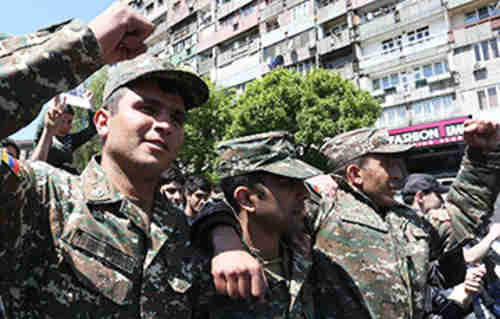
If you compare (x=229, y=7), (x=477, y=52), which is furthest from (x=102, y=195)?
(x=229, y=7)

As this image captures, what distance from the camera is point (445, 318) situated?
3305mm

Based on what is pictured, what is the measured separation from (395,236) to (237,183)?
1.19 meters

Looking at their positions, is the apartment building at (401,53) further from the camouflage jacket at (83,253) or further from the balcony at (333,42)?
the camouflage jacket at (83,253)

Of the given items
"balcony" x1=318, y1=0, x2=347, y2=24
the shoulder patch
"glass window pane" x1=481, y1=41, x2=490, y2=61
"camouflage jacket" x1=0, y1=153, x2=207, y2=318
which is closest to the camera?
the shoulder patch

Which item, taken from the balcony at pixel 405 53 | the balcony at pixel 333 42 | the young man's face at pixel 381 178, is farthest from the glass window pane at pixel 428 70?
the young man's face at pixel 381 178

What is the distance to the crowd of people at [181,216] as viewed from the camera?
106 centimetres

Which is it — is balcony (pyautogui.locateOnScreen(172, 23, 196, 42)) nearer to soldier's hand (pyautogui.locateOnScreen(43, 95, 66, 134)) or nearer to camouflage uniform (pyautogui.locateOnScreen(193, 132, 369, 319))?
soldier's hand (pyautogui.locateOnScreen(43, 95, 66, 134))

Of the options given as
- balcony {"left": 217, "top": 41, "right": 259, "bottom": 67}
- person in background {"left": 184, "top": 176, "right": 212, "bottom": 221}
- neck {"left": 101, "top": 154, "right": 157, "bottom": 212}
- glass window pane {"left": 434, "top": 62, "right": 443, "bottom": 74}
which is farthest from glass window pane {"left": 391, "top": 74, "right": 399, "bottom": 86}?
neck {"left": 101, "top": 154, "right": 157, "bottom": 212}

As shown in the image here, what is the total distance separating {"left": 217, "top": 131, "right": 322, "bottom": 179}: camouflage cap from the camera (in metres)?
1.95

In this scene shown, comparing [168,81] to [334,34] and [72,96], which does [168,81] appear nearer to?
[72,96]

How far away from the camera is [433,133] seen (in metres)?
21.1

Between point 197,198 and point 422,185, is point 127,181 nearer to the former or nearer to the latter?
point 197,198

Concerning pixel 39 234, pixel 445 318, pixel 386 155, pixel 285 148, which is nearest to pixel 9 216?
pixel 39 234

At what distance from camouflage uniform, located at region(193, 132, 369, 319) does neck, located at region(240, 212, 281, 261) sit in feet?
0.13
